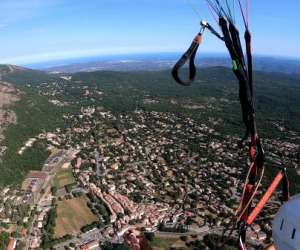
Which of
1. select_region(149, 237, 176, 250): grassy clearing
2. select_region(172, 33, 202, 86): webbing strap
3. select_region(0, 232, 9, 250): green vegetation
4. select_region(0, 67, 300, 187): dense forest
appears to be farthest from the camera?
select_region(0, 67, 300, 187): dense forest

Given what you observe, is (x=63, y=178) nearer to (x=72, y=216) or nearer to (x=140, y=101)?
(x=72, y=216)

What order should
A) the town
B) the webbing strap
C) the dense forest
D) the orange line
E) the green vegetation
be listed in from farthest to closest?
the dense forest, the town, the green vegetation, the webbing strap, the orange line

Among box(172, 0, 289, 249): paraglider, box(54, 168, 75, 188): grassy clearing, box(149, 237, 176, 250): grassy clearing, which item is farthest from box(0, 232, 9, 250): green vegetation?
box(172, 0, 289, 249): paraglider

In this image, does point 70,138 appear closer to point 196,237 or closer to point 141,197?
point 141,197

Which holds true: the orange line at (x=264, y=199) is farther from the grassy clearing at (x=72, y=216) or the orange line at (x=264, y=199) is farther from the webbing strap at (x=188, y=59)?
the grassy clearing at (x=72, y=216)

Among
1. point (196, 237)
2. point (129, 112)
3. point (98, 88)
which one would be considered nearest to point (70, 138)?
point (129, 112)

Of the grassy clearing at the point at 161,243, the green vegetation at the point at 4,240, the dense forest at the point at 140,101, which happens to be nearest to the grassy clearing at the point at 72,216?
the green vegetation at the point at 4,240

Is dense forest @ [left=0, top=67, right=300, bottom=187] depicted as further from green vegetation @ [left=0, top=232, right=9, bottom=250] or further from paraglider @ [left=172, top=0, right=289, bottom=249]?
paraglider @ [left=172, top=0, right=289, bottom=249]


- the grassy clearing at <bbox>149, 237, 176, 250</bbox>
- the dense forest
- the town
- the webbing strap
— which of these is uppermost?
the webbing strap

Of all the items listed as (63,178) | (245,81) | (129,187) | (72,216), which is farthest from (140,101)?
(245,81)
